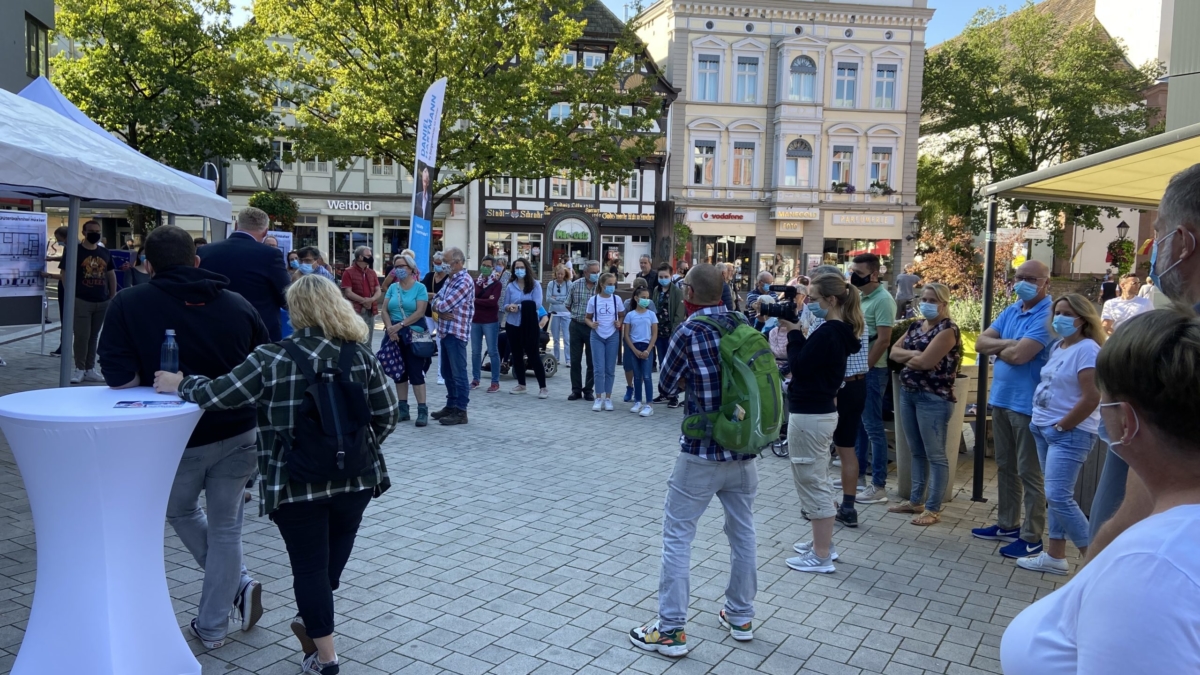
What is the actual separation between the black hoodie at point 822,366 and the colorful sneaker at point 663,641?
6.01 feet

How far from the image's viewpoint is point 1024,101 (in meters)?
36.2

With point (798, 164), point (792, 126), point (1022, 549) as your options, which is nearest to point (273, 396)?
point (1022, 549)

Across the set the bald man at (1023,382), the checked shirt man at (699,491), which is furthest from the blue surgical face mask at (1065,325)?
the checked shirt man at (699,491)

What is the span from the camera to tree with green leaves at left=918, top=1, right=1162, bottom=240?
34031mm

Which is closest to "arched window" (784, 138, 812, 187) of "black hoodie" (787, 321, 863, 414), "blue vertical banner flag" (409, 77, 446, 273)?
"blue vertical banner flag" (409, 77, 446, 273)

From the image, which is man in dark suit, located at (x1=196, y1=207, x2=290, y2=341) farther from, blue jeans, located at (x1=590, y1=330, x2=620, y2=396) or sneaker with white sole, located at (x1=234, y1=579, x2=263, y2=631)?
blue jeans, located at (x1=590, y1=330, x2=620, y2=396)

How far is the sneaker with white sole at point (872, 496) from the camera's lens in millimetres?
6844

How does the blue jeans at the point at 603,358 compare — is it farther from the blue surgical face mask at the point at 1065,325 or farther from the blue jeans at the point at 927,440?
the blue surgical face mask at the point at 1065,325

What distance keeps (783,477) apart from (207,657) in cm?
521

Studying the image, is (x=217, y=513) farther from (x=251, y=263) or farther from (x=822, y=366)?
(x=822, y=366)

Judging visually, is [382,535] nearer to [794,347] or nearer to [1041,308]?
[794,347]

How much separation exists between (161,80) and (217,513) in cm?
2373

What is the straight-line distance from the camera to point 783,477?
301 inches

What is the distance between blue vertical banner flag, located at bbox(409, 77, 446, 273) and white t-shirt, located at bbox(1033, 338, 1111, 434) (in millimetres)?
7773
